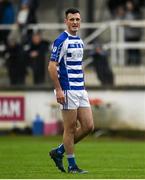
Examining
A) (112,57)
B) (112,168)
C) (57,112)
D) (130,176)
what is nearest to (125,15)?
(112,57)

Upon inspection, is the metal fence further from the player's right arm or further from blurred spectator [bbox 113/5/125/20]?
the player's right arm

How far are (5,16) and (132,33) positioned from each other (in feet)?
11.9

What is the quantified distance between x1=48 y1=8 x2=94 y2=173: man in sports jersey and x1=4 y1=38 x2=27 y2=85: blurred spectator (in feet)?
38.0

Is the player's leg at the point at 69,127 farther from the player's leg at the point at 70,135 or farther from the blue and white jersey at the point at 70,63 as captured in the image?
the blue and white jersey at the point at 70,63

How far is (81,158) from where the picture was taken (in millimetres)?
17859

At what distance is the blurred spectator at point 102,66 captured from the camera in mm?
25172

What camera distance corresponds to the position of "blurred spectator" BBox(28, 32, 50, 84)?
25.5 meters

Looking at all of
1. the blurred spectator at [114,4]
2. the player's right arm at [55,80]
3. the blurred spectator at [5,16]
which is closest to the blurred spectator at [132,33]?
the blurred spectator at [114,4]

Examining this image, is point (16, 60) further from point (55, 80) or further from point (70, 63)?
point (55, 80)

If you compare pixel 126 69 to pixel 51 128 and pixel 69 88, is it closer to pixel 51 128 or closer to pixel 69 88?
pixel 51 128

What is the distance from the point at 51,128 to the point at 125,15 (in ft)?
12.1

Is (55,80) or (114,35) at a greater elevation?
(114,35)

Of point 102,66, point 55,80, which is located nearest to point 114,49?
point 102,66

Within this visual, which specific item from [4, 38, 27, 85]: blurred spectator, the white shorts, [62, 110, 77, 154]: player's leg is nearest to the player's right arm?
the white shorts
